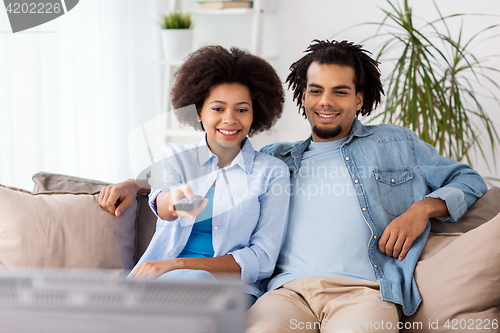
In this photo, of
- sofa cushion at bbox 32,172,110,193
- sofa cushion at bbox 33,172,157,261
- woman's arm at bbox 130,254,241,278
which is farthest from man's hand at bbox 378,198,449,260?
sofa cushion at bbox 32,172,110,193

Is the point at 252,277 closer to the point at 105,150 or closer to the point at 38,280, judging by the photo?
the point at 38,280

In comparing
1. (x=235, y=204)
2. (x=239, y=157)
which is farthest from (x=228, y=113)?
(x=235, y=204)

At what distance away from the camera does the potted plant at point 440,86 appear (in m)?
1.92

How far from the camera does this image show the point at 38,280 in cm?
41

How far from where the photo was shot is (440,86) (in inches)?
80.8

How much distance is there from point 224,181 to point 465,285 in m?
0.72

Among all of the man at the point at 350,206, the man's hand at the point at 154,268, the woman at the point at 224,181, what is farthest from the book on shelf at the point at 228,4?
the man's hand at the point at 154,268

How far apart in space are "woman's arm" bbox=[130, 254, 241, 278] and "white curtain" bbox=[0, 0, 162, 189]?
1.12 meters

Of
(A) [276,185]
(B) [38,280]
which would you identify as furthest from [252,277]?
(B) [38,280]

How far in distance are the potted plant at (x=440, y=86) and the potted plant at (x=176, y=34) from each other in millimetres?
1143

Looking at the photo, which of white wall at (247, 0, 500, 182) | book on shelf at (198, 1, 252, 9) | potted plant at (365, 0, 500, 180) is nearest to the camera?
potted plant at (365, 0, 500, 180)

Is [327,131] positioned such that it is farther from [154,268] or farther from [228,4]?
[228,4]

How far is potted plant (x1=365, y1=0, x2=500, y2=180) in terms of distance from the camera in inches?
75.4

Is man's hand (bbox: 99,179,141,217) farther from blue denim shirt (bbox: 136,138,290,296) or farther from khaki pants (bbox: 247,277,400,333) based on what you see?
khaki pants (bbox: 247,277,400,333)
